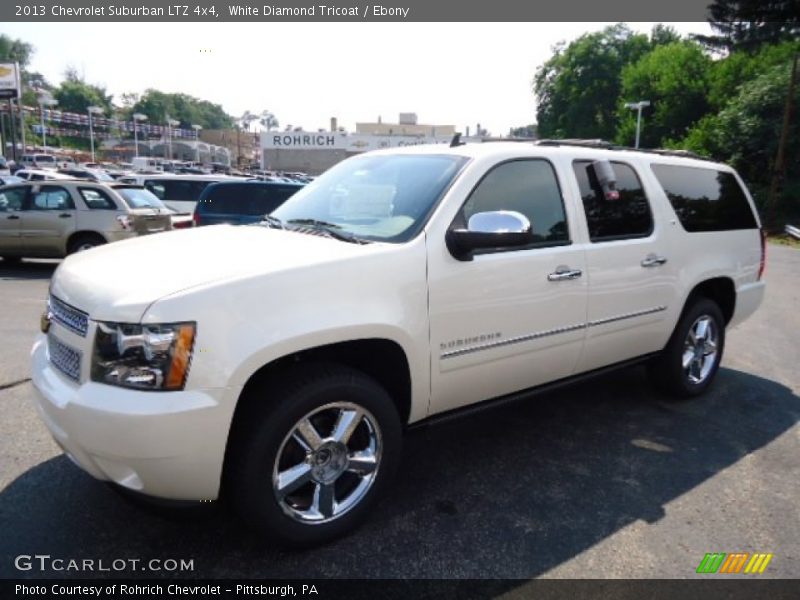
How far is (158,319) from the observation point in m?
2.30

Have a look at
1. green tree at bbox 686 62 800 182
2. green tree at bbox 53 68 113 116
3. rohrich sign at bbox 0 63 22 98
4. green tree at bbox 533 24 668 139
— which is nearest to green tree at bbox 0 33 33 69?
green tree at bbox 53 68 113 116

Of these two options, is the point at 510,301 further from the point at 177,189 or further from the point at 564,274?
the point at 177,189

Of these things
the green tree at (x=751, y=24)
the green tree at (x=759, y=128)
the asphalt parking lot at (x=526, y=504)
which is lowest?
the asphalt parking lot at (x=526, y=504)

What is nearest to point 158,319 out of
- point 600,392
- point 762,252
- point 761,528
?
point 761,528

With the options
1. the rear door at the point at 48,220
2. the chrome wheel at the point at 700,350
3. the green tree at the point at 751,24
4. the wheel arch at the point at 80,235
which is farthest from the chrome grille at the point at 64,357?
the green tree at the point at 751,24

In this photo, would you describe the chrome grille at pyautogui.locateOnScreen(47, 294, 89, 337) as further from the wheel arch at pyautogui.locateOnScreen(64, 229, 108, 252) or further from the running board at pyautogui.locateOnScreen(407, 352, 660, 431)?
the wheel arch at pyautogui.locateOnScreen(64, 229, 108, 252)

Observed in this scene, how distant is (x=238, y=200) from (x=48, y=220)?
3.41 m

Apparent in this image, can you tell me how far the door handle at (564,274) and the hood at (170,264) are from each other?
3.78 ft

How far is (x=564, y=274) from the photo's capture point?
3.56 m

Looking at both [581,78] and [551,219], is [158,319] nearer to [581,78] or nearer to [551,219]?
[551,219]

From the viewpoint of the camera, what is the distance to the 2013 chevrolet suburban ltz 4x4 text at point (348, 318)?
2.36 meters

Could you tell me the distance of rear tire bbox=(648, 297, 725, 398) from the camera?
4.64 meters

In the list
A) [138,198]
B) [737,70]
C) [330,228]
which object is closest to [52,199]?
[138,198]

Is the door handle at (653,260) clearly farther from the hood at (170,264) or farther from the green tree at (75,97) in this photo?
the green tree at (75,97)
